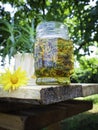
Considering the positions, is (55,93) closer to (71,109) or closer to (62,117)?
(62,117)

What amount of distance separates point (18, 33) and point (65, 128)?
13.3 ft

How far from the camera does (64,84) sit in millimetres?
1160

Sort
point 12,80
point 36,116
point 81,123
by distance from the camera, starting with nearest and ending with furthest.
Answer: point 12,80 < point 36,116 < point 81,123

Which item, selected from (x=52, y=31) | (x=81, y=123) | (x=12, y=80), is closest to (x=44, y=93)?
(x=12, y=80)

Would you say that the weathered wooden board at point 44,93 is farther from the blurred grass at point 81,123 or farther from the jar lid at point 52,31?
the blurred grass at point 81,123

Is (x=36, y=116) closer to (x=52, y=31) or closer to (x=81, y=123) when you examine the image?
(x=52, y=31)

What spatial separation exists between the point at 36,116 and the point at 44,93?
1.37ft

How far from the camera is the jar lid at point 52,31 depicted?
4.14ft

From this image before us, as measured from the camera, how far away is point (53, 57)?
3.90 feet

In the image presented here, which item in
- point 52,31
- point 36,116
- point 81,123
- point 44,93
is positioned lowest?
point 81,123

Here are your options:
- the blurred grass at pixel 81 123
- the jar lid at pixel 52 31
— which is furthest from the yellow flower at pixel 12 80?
the blurred grass at pixel 81 123

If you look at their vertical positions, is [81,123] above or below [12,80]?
below

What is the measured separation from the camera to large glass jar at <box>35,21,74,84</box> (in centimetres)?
119

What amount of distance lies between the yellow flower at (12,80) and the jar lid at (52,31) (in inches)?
8.8
